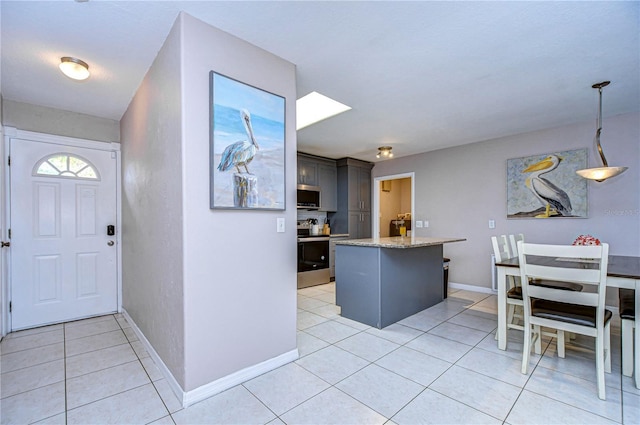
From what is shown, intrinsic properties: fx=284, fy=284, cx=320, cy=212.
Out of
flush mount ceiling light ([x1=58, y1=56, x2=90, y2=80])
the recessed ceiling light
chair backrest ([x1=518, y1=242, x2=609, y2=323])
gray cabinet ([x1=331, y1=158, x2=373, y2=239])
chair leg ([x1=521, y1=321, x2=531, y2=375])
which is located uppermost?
the recessed ceiling light

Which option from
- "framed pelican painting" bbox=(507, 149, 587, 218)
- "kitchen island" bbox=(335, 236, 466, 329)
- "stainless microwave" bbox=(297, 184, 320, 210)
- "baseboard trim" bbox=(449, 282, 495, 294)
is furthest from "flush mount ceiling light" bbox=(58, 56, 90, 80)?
"baseboard trim" bbox=(449, 282, 495, 294)

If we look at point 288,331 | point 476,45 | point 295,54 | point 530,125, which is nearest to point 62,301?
point 288,331

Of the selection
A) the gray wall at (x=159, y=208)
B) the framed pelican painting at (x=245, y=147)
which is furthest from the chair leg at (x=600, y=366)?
the gray wall at (x=159, y=208)

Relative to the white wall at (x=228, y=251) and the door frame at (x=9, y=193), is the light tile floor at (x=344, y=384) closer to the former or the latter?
the white wall at (x=228, y=251)

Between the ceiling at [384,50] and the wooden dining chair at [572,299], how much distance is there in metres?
1.44

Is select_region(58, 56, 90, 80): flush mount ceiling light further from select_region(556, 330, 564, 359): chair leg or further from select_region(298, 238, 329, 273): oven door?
select_region(556, 330, 564, 359): chair leg

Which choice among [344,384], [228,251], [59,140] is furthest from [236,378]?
[59,140]

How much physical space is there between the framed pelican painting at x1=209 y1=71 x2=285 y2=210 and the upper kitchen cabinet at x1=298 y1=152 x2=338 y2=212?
294cm

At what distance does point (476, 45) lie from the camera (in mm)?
2049

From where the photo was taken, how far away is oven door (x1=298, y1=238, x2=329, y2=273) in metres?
4.70

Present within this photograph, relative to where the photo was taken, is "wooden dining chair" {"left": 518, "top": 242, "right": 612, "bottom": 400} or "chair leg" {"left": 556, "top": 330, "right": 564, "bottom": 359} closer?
"wooden dining chair" {"left": 518, "top": 242, "right": 612, "bottom": 400}

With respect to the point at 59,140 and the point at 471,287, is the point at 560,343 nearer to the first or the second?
the point at 471,287

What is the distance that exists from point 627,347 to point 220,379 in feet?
9.26

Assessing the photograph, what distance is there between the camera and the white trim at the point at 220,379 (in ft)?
5.73
